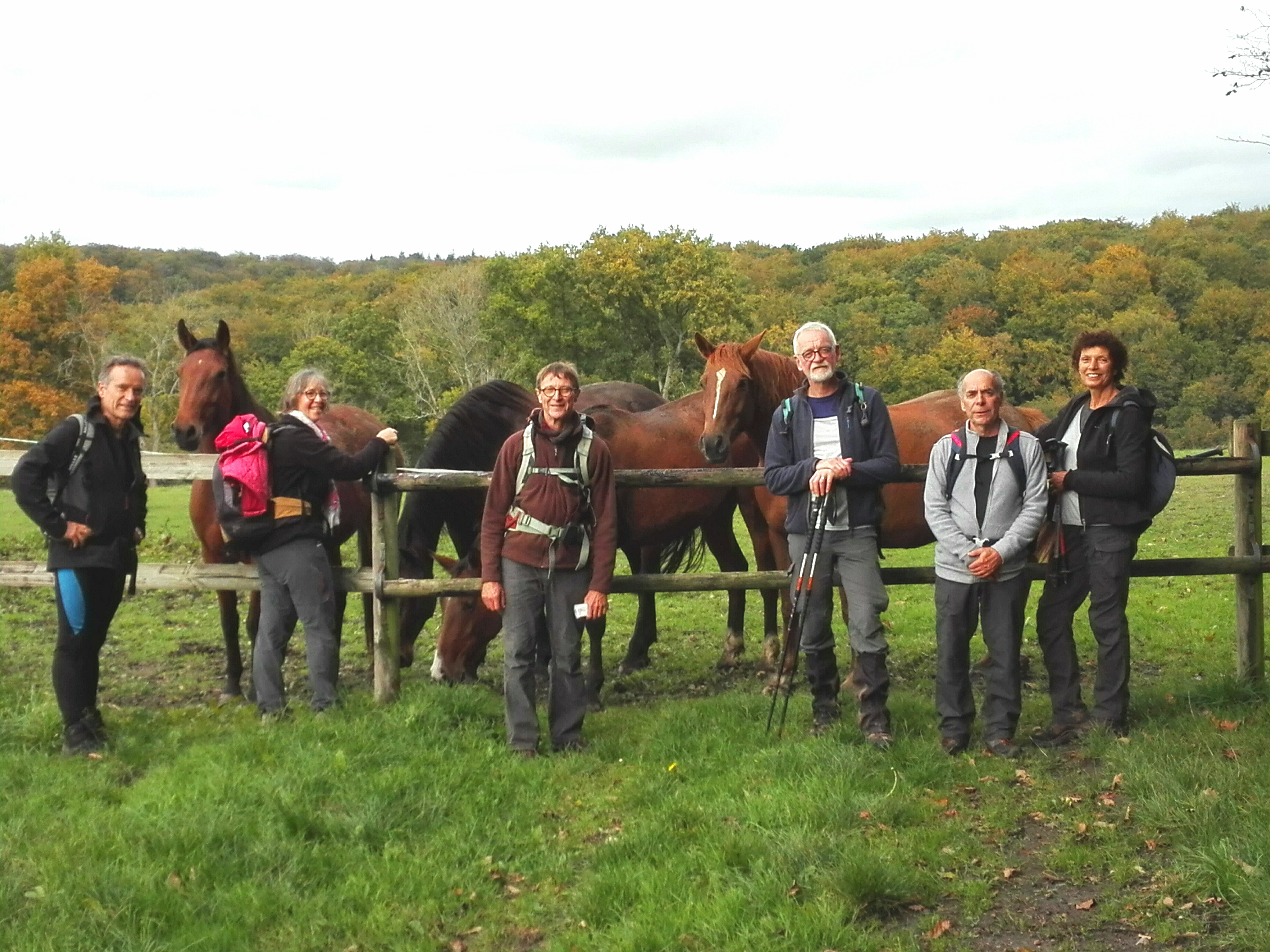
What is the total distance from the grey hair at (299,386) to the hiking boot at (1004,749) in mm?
4063

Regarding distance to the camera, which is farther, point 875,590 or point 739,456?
point 739,456

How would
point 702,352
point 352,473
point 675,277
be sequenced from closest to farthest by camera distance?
point 352,473 < point 702,352 < point 675,277

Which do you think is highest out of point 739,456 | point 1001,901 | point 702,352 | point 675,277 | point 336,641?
point 675,277

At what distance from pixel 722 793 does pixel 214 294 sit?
81100 millimetres

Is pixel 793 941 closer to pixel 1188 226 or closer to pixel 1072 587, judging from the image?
pixel 1072 587

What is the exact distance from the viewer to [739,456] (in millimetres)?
7816

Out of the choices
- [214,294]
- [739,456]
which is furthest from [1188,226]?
[739,456]

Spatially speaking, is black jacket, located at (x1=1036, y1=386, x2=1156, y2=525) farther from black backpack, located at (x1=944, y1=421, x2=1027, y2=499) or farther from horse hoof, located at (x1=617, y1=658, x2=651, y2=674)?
horse hoof, located at (x1=617, y1=658, x2=651, y2=674)

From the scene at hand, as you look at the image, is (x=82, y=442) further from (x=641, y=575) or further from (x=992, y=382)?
(x=992, y=382)

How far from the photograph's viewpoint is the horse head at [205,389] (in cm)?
659

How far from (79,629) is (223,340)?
2.07 metres

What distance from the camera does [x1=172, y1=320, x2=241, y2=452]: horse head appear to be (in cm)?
659

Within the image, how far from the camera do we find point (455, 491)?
24.8ft

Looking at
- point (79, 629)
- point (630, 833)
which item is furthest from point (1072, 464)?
point (79, 629)
